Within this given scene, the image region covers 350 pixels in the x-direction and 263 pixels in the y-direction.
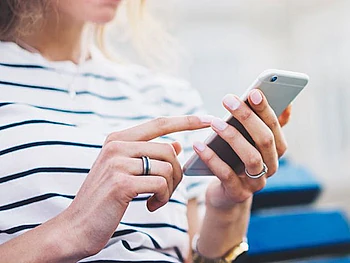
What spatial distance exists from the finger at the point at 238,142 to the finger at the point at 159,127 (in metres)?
0.02

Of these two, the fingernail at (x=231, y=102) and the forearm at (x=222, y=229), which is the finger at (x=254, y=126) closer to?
the fingernail at (x=231, y=102)

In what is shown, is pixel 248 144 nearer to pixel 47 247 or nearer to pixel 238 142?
pixel 238 142

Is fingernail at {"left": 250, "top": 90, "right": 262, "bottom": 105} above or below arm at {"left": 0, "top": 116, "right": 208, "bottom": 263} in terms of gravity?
above

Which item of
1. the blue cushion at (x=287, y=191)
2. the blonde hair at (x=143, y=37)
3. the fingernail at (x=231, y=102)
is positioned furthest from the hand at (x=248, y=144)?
the blue cushion at (x=287, y=191)

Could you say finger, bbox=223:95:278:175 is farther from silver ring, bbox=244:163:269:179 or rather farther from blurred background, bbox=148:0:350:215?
blurred background, bbox=148:0:350:215

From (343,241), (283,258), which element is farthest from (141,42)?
(343,241)

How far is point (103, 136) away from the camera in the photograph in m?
0.74

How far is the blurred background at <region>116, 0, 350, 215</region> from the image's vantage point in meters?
2.80

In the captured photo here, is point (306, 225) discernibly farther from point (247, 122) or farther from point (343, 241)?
point (247, 122)

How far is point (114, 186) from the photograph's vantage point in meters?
0.57

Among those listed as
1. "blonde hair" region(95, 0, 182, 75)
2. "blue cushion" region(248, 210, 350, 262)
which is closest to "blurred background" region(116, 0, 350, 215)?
"blue cushion" region(248, 210, 350, 262)

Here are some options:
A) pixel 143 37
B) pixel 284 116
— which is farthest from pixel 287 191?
pixel 284 116

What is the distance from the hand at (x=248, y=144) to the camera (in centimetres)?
61

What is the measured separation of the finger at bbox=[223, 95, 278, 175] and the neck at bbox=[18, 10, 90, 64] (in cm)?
31
